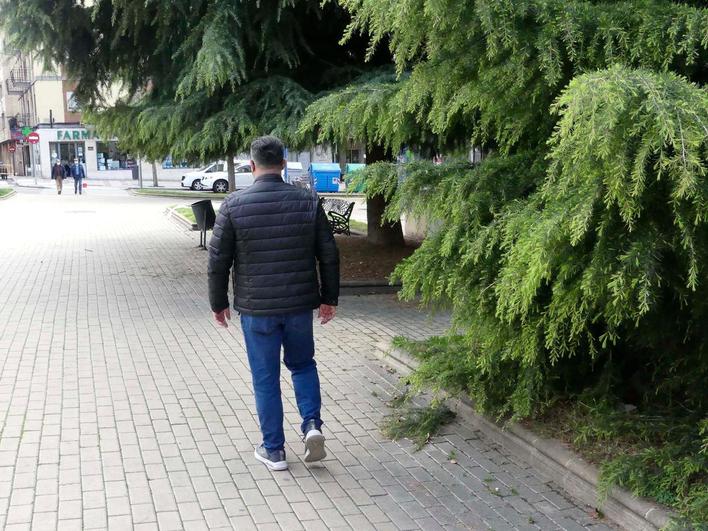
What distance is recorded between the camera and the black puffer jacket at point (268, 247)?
4410 millimetres

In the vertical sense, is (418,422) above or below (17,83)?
below

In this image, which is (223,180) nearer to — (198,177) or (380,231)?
(198,177)

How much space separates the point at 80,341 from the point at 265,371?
3956 mm

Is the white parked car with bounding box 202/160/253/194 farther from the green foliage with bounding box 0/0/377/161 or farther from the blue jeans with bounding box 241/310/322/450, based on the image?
the blue jeans with bounding box 241/310/322/450

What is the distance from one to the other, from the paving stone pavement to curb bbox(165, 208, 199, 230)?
10.6m

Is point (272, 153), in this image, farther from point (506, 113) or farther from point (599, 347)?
point (599, 347)

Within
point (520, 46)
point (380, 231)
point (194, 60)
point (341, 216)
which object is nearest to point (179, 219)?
point (341, 216)

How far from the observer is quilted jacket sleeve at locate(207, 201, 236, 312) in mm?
4426

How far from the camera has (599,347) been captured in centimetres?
497

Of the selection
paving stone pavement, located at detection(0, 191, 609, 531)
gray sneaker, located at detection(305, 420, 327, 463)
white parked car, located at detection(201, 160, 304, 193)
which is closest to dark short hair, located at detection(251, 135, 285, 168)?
gray sneaker, located at detection(305, 420, 327, 463)

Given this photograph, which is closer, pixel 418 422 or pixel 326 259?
pixel 326 259

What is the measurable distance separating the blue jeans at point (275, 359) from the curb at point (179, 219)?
14.8 meters

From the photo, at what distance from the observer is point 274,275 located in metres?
4.43

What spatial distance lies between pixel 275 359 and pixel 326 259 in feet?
2.23
